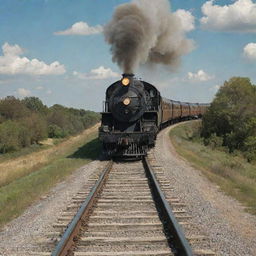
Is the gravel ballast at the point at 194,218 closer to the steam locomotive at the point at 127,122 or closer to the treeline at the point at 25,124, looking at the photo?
the steam locomotive at the point at 127,122

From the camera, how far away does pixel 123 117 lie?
16.2m

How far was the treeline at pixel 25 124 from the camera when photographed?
53375mm

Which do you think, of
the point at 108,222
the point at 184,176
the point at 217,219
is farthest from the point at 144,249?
the point at 184,176

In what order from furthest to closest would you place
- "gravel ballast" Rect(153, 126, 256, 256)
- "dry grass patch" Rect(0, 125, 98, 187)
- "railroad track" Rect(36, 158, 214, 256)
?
"dry grass patch" Rect(0, 125, 98, 187) < "gravel ballast" Rect(153, 126, 256, 256) < "railroad track" Rect(36, 158, 214, 256)

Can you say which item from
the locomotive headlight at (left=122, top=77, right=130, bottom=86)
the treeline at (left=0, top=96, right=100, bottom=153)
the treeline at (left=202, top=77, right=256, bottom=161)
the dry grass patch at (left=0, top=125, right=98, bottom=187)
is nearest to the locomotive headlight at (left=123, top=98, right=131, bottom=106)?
the locomotive headlight at (left=122, top=77, right=130, bottom=86)

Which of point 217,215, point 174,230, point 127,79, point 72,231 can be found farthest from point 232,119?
point 72,231

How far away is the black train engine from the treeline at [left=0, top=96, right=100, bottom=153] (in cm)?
3927

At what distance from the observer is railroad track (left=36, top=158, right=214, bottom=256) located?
554cm

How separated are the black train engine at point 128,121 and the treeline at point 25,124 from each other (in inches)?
1546

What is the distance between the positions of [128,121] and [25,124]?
4967cm

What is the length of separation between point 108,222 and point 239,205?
11.2 feet

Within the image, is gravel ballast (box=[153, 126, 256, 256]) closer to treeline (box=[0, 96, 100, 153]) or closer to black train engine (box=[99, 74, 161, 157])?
black train engine (box=[99, 74, 161, 157])

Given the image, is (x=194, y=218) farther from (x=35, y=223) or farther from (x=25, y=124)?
(x=25, y=124)

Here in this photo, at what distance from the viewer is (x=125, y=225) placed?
6.73 metres
